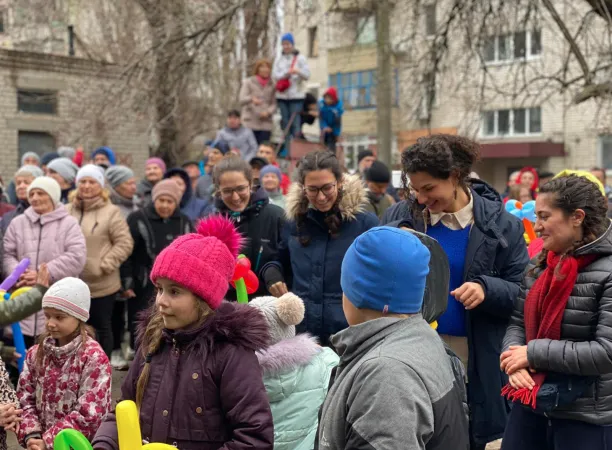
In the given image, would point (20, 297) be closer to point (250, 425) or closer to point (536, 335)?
point (250, 425)

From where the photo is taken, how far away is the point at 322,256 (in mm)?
3779

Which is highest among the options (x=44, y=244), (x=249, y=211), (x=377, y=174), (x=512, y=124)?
(x=512, y=124)

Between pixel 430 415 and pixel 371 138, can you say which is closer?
pixel 430 415

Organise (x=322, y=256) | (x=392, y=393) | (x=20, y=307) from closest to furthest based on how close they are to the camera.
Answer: (x=392, y=393) → (x=322, y=256) → (x=20, y=307)

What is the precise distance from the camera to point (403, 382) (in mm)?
1662

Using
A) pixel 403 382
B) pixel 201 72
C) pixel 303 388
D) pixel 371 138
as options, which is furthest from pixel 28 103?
pixel 403 382

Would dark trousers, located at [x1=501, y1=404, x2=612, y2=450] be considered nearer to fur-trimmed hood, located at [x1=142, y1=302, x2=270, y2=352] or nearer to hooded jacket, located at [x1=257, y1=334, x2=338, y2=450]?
hooded jacket, located at [x1=257, y1=334, x2=338, y2=450]

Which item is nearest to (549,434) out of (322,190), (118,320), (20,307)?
(322,190)

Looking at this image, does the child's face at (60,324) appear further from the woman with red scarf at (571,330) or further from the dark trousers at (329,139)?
the dark trousers at (329,139)

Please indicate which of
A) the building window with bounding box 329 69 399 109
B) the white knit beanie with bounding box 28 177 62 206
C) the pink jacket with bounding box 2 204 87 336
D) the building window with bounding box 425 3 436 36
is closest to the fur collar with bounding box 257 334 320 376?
the pink jacket with bounding box 2 204 87 336

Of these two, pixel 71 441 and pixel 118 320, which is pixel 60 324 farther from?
pixel 118 320

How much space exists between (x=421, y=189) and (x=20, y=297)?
8.82ft

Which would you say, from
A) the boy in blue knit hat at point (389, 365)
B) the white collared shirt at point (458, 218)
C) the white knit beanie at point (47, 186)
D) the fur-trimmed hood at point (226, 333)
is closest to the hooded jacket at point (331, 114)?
the white knit beanie at point (47, 186)

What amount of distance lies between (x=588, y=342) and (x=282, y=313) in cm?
123
